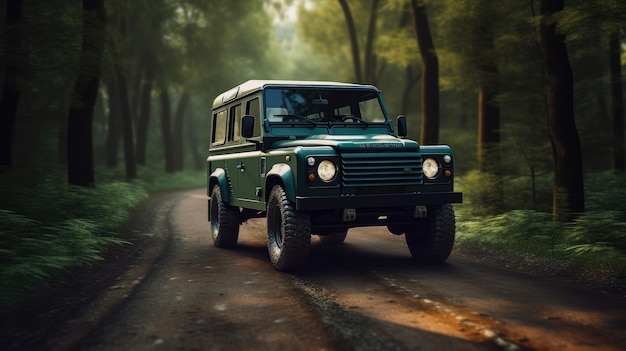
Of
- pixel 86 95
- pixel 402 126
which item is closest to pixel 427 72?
pixel 402 126

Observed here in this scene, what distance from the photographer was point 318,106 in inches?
354

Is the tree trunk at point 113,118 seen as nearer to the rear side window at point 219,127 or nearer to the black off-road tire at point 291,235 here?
the rear side window at point 219,127

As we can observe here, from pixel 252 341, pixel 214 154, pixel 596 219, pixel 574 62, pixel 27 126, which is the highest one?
pixel 574 62

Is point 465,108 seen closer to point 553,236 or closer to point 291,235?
point 553,236

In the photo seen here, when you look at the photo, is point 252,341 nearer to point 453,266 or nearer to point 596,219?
point 453,266

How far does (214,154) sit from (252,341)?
7139mm

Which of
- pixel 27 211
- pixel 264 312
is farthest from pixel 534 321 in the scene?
pixel 27 211

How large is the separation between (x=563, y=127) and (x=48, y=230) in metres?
8.76

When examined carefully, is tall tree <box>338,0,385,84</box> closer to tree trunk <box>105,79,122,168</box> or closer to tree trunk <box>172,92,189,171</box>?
tree trunk <box>105,79,122,168</box>

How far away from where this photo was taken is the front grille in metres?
7.42

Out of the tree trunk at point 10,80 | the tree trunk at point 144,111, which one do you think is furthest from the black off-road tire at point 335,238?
the tree trunk at point 144,111

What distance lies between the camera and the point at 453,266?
8.14 m

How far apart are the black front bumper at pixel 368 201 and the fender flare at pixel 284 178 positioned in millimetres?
223

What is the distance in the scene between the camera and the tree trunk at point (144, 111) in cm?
2775
